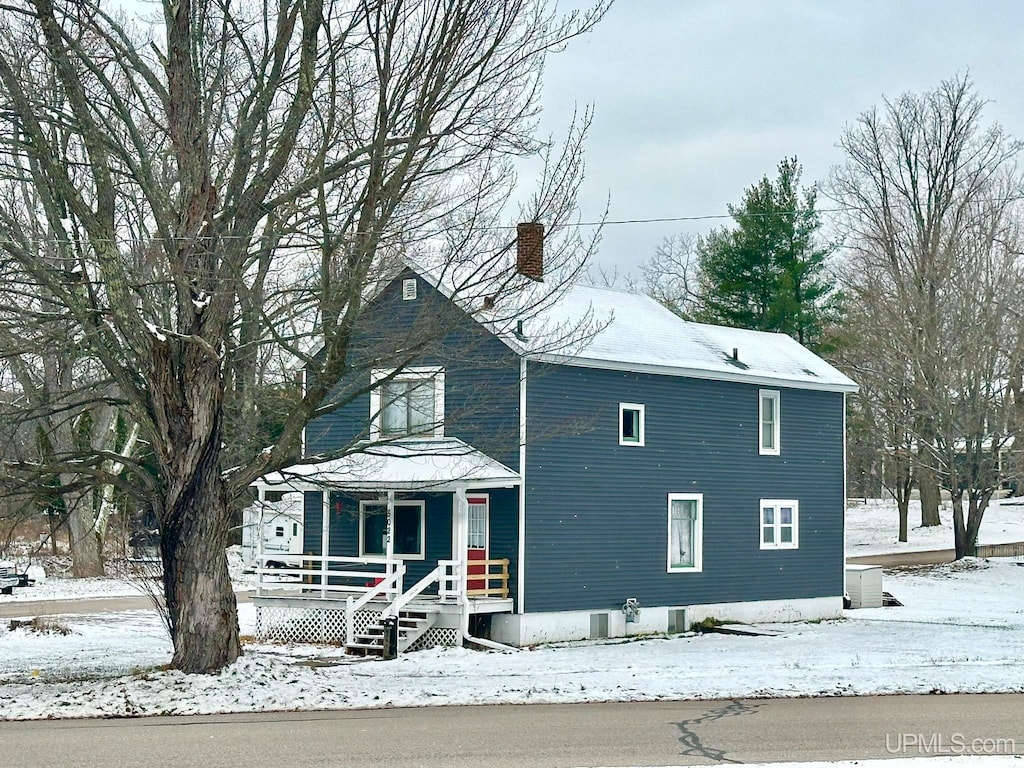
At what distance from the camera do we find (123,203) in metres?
17.9

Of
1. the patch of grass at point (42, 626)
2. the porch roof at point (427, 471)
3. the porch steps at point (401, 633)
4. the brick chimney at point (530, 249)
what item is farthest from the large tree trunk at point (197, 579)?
the patch of grass at point (42, 626)

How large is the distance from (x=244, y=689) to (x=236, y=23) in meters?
8.84

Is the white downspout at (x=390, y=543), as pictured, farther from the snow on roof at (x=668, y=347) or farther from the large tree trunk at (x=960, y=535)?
the large tree trunk at (x=960, y=535)

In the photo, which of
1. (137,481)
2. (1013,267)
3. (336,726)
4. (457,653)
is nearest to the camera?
(336,726)

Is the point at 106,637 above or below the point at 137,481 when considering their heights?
below

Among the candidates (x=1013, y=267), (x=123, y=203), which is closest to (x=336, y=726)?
(x=123, y=203)

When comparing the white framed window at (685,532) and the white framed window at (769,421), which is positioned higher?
the white framed window at (769,421)

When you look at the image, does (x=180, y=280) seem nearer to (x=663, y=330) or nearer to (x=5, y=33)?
(x=5, y=33)

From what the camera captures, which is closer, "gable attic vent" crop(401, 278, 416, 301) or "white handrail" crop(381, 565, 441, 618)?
"white handrail" crop(381, 565, 441, 618)

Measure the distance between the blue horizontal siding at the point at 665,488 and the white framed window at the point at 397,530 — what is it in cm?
264

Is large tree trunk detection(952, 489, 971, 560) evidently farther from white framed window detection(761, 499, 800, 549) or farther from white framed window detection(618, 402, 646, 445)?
white framed window detection(618, 402, 646, 445)

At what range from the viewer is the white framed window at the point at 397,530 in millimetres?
27641

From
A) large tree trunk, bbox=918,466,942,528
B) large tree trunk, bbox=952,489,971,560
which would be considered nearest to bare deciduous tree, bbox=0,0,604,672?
large tree trunk, bbox=952,489,971,560

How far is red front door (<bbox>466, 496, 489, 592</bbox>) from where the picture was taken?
1056 inches
